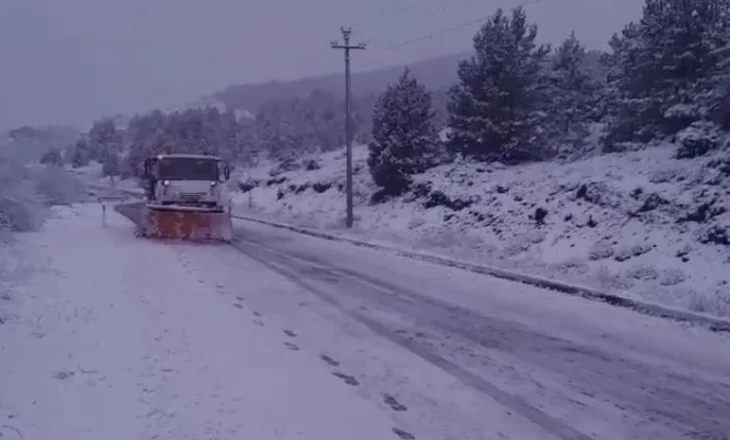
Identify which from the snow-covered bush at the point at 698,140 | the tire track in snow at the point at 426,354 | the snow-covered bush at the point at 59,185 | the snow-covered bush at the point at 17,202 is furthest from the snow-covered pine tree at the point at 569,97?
the snow-covered bush at the point at 59,185

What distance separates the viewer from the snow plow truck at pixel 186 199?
23141mm

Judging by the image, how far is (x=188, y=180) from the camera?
80.0ft

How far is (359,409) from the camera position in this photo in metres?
6.47

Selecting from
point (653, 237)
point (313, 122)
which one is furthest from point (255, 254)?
point (313, 122)

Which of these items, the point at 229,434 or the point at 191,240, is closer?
the point at 229,434

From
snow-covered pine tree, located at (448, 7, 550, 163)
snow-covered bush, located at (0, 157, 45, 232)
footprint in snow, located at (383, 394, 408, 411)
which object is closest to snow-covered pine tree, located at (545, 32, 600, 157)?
snow-covered pine tree, located at (448, 7, 550, 163)

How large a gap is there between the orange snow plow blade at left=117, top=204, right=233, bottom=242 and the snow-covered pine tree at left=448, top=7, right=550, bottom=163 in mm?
13182

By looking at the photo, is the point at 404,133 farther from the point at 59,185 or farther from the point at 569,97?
the point at 59,185

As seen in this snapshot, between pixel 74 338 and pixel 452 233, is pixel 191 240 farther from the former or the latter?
pixel 74 338

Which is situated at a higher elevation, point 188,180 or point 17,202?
point 188,180

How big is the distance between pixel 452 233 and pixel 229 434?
767 inches

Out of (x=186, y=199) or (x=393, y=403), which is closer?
(x=393, y=403)

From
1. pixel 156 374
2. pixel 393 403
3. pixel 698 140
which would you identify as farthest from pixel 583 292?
pixel 698 140

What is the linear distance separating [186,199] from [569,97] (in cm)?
2719
